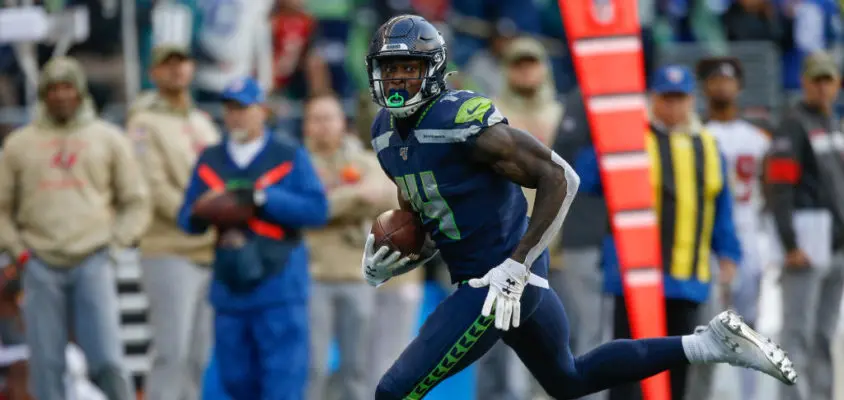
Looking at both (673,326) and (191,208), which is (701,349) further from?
(191,208)

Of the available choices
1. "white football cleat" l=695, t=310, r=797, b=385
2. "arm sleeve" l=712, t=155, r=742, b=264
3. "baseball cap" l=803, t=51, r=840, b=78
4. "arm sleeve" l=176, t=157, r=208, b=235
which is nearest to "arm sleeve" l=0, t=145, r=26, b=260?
"arm sleeve" l=176, t=157, r=208, b=235

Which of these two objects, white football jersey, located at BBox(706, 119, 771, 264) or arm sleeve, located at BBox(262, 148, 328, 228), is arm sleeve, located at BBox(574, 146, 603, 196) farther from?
white football jersey, located at BBox(706, 119, 771, 264)

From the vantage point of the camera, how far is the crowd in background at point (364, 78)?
32.1 feet

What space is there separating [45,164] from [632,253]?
3.22 m

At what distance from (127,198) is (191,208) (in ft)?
2.18

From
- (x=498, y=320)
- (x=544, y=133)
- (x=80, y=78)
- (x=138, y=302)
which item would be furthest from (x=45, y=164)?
(x=498, y=320)

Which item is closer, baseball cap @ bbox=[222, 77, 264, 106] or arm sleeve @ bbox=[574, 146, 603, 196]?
arm sleeve @ bbox=[574, 146, 603, 196]

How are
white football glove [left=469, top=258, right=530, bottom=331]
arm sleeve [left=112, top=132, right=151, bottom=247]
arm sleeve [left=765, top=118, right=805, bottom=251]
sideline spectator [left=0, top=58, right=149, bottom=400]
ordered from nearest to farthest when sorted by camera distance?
1. white football glove [left=469, top=258, right=530, bottom=331]
2. sideline spectator [left=0, top=58, right=149, bottom=400]
3. arm sleeve [left=112, top=132, right=151, bottom=247]
4. arm sleeve [left=765, top=118, right=805, bottom=251]

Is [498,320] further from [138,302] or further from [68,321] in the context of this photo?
[138,302]

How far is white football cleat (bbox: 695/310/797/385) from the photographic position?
6.58 metres

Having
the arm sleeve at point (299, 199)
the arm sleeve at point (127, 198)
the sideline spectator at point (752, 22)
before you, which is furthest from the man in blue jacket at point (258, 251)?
the sideline spectator at point (752, 22)

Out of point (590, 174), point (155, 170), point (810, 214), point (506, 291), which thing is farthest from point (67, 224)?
point (810, 214)

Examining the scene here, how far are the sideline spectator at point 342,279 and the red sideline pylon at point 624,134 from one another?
2.03 metres

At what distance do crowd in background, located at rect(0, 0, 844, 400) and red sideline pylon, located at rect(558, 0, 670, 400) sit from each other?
2.86ft
